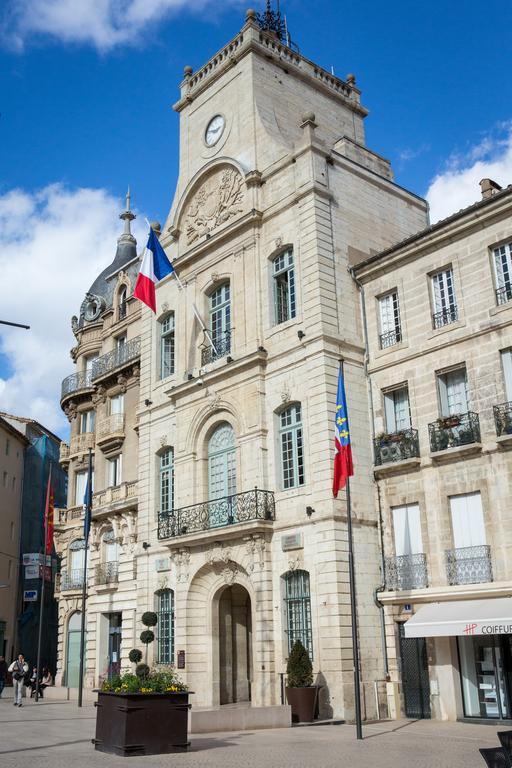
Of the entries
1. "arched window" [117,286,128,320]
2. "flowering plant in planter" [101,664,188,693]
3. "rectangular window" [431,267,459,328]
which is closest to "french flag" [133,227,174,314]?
"rectangular window" [431,267,459,328]

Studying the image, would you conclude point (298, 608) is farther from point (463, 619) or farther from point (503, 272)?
point (503, 272)

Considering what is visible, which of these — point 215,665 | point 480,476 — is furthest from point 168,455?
point 480,476

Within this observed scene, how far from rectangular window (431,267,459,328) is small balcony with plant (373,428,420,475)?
297cm

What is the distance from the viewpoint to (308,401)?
2217 centimetres

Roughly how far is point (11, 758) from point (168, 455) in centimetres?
1553

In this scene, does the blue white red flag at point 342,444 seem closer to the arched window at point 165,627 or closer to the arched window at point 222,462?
the arched window at point 222,462

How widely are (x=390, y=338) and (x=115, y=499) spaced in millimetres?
14486

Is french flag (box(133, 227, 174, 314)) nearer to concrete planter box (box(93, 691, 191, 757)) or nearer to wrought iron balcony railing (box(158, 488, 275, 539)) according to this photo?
wrought iron balcony railing (box(158, 488, 275, 539))

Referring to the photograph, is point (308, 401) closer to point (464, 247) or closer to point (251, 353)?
point (251, 353)

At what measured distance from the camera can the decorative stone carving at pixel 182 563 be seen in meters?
24.9

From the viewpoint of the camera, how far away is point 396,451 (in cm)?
2156

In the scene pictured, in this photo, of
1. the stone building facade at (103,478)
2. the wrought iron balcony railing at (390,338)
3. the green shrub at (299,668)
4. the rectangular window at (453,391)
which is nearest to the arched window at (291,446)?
the wrought iron balcony railing at (390,338)

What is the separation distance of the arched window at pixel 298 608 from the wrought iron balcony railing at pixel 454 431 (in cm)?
480

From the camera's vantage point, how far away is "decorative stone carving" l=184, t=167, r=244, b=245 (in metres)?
26.7
